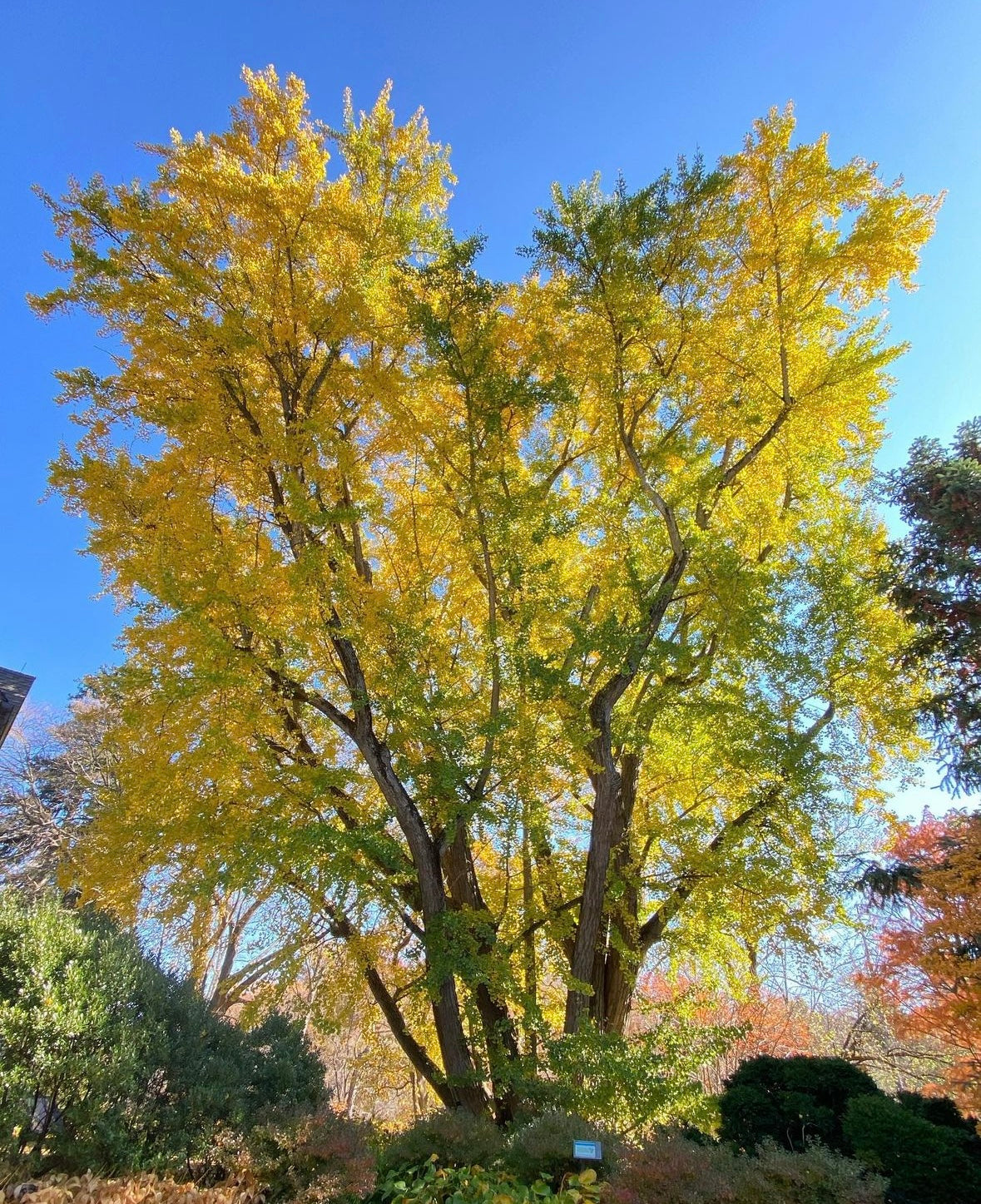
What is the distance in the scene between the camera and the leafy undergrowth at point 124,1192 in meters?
4.30

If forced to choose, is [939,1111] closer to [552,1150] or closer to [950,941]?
[950,941]

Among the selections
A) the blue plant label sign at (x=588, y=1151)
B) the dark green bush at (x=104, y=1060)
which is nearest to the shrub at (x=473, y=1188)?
the blue plant label sign at (x=588, y=1151)

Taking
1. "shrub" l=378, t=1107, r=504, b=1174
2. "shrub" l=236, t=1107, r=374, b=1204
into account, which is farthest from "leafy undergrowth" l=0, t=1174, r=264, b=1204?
"shrub" l=378, t=1107, r=504, b=1174

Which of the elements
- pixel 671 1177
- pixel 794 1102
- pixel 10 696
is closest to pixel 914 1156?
pixel 794 1102

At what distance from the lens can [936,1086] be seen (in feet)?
25.5

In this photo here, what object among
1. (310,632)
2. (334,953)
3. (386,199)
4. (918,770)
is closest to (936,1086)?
(918,770)

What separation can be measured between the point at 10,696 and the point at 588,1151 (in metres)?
5.36

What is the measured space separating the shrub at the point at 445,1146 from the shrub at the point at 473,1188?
8 cm

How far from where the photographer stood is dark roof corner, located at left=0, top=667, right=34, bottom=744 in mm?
5176

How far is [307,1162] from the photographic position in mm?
5547

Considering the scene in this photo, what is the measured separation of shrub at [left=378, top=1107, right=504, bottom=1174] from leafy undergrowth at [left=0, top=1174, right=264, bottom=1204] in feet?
5.39

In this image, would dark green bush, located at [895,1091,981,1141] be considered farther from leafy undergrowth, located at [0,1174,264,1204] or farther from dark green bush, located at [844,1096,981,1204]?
leafy undergrowth, located at [0,1174,264,1204]

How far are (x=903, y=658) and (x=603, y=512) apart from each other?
3.40m

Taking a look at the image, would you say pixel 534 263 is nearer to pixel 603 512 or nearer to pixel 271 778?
pixel 603 512
